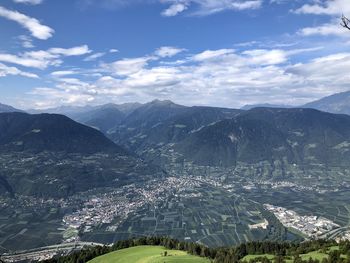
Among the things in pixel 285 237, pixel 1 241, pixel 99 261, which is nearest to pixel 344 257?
pixel 99 261

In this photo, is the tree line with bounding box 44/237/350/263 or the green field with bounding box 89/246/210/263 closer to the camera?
the tree line with bounding box 44/237/350/263

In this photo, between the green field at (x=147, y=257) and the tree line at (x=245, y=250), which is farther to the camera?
the green field at (x=147, y=257)

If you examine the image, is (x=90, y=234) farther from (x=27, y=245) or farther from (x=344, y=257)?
(x=344, y=257)

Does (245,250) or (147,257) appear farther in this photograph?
(245,250)

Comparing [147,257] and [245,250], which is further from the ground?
[147,257]
